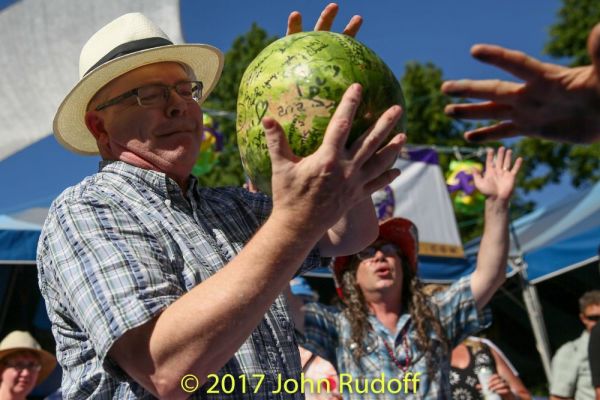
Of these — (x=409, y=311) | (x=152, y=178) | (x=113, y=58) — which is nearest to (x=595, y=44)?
(x=152, y=178)

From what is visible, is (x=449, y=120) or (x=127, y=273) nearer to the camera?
(x=127, y=273)

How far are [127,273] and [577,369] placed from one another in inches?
228

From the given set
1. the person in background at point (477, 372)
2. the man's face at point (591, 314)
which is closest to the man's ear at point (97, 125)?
the person in background at point (477, 372)

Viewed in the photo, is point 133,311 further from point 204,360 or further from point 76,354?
point 76,354

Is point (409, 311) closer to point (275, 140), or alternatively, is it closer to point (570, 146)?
point (275, 140)

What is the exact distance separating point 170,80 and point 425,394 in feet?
6.33

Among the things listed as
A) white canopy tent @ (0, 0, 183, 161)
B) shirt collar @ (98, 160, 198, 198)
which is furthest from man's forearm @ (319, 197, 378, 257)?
white canopy tent @ (0, 0, 183, 161)

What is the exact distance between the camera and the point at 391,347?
3.46 metres

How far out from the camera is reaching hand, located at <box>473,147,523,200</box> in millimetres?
3441

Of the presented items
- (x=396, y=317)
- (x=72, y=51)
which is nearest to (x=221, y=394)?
(x=396, y=317)

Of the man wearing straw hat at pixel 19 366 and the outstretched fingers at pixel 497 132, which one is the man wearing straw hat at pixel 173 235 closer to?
the outstretched fingers at pixel 497 132

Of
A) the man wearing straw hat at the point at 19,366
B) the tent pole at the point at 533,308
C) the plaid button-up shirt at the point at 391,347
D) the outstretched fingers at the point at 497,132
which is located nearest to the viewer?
the outstretched fingers at the point at 497,132

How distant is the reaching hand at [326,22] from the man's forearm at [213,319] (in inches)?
37.5

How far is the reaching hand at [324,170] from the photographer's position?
1613 mm
